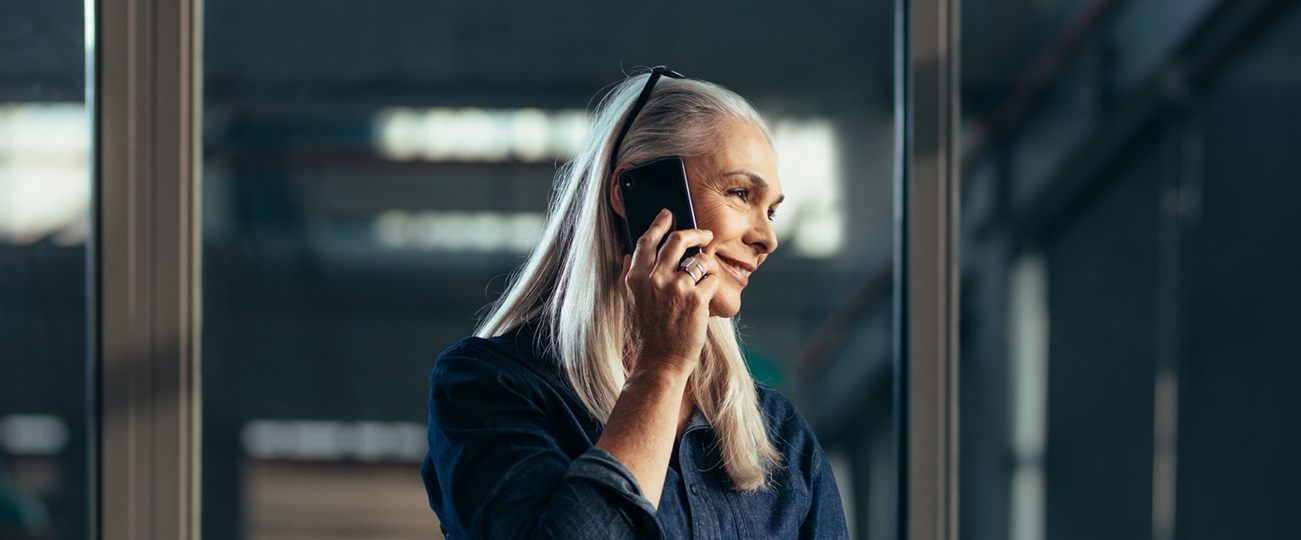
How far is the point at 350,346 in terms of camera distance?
117 inches

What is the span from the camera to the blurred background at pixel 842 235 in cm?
253

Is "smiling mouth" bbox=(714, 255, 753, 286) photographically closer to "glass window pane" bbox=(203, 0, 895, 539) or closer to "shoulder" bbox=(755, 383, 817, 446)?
"shoulder" bbox=(755, 383, 817, 446)

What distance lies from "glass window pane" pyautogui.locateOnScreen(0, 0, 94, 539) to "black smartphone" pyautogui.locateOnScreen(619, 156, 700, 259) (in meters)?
1.38

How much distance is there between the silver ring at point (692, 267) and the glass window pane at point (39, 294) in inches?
57.7

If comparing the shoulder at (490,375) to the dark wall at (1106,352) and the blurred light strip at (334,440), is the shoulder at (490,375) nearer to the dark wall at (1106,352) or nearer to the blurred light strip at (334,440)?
the blurred light strip at (334,440)

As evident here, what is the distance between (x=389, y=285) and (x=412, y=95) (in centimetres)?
59

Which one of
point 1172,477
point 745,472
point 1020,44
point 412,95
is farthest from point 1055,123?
point 745,472

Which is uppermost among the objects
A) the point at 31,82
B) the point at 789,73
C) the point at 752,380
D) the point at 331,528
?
the point at 789,73

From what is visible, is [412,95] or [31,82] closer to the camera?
[31,82]

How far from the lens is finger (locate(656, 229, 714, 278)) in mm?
899

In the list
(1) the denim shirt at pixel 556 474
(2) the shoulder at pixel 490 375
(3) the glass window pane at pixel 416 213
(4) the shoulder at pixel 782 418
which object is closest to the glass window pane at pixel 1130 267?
(3) the glass window pane at pixel 416 213

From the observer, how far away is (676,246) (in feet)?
2.98

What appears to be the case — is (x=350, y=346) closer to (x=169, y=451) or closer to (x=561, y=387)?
(x=169, y=451)

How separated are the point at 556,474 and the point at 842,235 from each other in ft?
6.69
